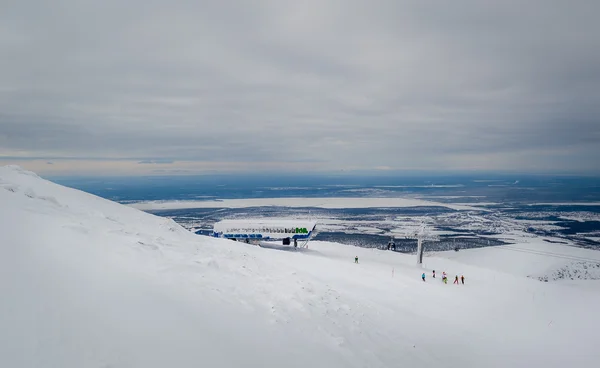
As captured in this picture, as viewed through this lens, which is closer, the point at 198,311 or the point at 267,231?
the point at 198,311

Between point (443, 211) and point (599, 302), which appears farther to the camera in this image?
point (443, 211)

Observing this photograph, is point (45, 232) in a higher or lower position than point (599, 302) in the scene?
higher

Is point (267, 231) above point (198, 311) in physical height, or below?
below

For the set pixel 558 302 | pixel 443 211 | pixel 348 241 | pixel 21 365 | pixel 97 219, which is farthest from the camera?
pixel 443 211

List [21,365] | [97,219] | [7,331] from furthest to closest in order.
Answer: [97,219], [7,331], [21,365]

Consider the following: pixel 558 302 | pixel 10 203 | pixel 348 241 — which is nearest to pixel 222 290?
pixel 10 203

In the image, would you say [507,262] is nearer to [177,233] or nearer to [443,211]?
[177,233]

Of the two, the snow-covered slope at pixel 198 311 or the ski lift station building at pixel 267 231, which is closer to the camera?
the snow-covered slope at pixel 198 311

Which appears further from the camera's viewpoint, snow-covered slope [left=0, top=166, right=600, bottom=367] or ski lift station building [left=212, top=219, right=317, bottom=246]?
ski lift station building [left=212, top=219, right=317, bottom=246]
